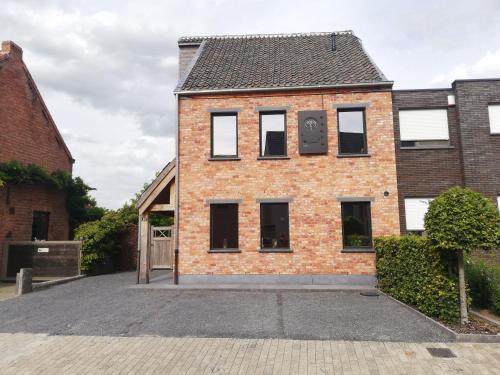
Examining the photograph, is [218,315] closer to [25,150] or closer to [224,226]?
[224,226]

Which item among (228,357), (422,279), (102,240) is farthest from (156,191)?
(422,279)

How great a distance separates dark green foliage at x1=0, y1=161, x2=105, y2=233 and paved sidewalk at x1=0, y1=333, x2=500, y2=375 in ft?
31.9

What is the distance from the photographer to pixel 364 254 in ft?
39.8

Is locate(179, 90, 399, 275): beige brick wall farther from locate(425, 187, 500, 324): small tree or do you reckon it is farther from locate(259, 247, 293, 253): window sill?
locate(425, 187, 500, 324): small tree

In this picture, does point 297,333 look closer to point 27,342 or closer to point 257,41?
point 27,342

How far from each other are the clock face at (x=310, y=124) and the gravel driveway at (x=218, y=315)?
5.69m

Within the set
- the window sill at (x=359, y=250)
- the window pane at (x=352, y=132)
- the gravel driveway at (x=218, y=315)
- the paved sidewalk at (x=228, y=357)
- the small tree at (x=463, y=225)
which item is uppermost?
the window pane at (x=352, y=132)

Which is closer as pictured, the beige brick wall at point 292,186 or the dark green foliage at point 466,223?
the dark green foliage at point 466,223

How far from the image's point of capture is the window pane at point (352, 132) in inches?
503

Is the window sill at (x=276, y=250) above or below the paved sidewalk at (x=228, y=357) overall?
above

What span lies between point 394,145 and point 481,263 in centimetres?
494

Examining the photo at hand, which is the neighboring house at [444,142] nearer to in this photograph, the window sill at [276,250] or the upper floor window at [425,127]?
the upper floor window at [425,127]

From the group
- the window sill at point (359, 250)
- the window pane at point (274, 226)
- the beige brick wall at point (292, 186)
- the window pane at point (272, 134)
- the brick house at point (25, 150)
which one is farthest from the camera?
the brick house at point (25, 150)

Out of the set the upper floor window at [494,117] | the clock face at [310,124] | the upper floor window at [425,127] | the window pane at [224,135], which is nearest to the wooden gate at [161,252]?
the window pane at [224,135]
